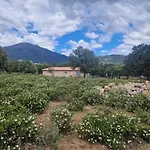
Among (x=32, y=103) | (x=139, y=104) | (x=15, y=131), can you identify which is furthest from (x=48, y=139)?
(x=139, y=104)

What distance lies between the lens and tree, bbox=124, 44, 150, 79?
47.6 metres

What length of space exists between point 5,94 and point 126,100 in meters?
4.95

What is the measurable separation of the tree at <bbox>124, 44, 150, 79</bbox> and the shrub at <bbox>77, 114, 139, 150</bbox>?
43.2m

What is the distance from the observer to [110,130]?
211 inches

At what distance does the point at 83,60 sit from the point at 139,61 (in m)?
18.2

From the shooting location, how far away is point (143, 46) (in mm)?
52594

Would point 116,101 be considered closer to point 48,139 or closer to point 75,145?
point 75,145

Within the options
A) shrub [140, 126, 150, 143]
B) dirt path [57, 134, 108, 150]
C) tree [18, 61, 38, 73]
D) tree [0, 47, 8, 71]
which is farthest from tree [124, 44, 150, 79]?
dirt path [57, 134, 108, 150]

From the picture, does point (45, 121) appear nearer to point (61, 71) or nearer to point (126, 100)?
point (126, 100)

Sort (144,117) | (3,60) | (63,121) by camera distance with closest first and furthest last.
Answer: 1. (63,121)
2. (144,117)
3. (3,60)

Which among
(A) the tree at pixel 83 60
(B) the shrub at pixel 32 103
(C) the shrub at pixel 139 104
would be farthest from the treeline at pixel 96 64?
(B) the shrub at pixel 32 103

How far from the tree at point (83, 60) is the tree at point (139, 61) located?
12.5 meters

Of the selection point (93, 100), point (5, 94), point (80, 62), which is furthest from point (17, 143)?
point (80, 62)

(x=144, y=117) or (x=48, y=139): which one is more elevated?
(x=48, y=139)
